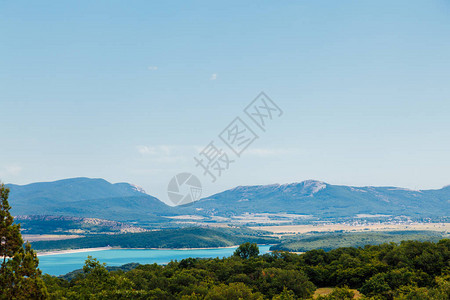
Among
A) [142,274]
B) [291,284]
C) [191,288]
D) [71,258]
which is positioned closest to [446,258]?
[291,284]

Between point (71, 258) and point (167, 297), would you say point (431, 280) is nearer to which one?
point (167, 297)

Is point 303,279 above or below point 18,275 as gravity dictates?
below

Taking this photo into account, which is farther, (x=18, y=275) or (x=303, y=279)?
(x=303, y=279)

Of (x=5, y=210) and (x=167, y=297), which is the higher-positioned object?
(x=5, y=210)

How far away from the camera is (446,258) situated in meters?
46.0

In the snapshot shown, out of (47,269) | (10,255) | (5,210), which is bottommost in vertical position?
(47,269)

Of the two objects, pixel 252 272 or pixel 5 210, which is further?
pixel 252 272

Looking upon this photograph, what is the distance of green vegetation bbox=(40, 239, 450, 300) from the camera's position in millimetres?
33344

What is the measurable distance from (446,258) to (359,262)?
9.56m

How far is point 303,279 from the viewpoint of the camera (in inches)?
1706

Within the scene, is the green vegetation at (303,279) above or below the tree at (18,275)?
below

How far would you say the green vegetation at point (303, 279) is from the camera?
3334 centimetres

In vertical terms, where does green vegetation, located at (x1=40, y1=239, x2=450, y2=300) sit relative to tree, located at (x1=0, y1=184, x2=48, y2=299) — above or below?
below

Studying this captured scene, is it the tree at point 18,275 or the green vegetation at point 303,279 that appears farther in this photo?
the green vegetation at point 303,279
